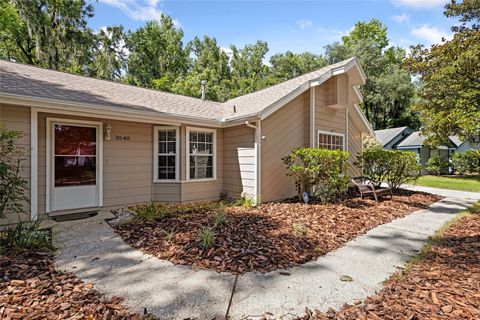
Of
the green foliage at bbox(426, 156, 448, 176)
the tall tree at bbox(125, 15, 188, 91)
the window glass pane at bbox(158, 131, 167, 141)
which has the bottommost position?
the green foliage at bbox(426, 156, 448, 176)

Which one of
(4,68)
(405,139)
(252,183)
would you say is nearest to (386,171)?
(252,183)

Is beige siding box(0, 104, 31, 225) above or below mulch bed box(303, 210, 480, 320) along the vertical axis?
above

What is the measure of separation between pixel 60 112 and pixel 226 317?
18.6 feet

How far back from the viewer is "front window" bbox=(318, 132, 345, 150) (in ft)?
30.5

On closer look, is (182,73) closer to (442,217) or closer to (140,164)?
(140,164)

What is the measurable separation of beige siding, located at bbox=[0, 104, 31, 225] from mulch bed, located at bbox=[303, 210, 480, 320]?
20.2ft

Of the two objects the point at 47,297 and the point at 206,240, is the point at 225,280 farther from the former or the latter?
the point at 47,297

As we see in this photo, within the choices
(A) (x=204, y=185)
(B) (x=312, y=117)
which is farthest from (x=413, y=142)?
(A) (x=204, y=185)

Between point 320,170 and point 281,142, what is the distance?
1.54 meters

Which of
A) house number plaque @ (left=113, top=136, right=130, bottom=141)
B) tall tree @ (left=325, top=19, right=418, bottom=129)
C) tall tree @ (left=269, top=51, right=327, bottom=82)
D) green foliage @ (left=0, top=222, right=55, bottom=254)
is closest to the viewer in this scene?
green foliage @ (left=0, top=222, right=55, bottom=254)

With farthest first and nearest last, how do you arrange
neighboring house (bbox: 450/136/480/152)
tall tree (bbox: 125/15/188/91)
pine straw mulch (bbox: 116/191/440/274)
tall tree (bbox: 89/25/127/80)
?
tall tree (bbox: 125/15/188/91)
neighboring house (bbox: 450/136/480/152)
tall tree (bbox: 89/25/127/80)
pine straw mulch (bbox: 116/191/440/274)

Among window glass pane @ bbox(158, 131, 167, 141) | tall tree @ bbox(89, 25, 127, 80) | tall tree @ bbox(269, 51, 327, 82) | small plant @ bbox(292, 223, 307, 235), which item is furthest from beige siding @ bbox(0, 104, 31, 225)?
tall tree @ bbox(269, 51, 327, 82)

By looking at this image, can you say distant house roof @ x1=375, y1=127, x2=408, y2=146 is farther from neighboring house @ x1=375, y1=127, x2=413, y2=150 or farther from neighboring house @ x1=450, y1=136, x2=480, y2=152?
neighboring house @ x1=450, y1=136, x2=480, y2=152

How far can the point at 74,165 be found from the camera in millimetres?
6383
